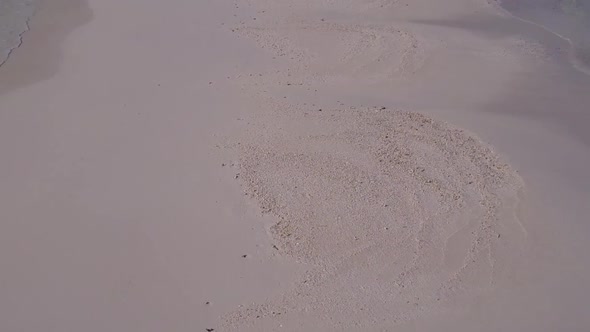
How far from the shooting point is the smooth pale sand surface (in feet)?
21.0

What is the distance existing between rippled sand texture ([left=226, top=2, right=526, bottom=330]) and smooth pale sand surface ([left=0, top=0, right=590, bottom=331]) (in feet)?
0.08

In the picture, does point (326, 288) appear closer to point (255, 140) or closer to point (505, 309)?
point (505, 309)

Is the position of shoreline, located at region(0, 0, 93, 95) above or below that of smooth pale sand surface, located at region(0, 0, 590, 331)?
below

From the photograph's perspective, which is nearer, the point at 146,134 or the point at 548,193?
the point at 548,193

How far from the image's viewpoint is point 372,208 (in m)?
7.60

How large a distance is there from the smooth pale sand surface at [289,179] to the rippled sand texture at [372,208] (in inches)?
0.9

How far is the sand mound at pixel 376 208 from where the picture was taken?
645cm

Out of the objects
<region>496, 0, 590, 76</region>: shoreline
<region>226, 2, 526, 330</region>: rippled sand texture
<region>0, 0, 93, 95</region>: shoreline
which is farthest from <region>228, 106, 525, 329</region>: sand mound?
<region>0, 0, 93, 95</region>: shoreline

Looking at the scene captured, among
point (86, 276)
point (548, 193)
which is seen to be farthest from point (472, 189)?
point (86, 276)

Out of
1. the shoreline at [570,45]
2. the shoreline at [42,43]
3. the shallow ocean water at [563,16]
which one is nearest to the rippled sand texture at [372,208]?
the shoreline at [42,43]

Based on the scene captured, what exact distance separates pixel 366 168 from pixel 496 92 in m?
3.32

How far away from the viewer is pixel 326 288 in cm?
651

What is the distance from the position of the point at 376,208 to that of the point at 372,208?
0.15ft

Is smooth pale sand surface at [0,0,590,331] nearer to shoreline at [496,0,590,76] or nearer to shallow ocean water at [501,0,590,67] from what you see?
shoreline at [496,0,590,76]
